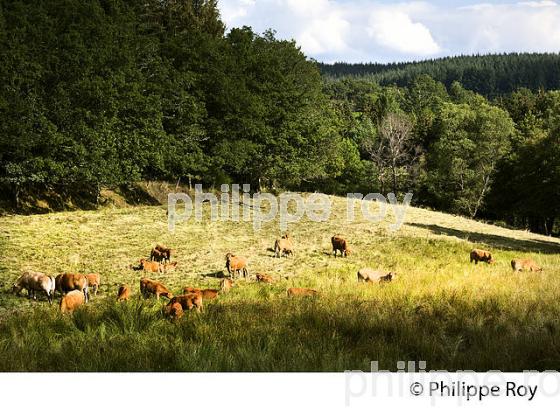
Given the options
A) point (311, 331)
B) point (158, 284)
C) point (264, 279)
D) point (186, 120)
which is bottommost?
point (264, 279)

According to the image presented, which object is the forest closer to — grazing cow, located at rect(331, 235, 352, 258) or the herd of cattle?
the herd of cattle

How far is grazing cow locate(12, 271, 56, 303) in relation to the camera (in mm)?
13680

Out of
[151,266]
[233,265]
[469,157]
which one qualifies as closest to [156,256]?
[151,266]

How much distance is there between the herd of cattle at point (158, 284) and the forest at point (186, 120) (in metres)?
13.9

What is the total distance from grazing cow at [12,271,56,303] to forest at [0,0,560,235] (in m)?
15.2

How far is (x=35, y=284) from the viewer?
1374 cm

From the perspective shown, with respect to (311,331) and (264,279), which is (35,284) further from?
(311,331)

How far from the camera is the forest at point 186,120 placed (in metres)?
27.9

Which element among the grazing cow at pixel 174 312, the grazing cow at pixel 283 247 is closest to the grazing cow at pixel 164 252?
the grazing cow at pixel 283 247

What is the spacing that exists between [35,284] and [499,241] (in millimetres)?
26698

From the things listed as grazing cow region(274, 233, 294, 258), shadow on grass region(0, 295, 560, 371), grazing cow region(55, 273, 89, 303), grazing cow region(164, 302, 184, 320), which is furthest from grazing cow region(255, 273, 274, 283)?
shadow on grass region(0, 295, 560, 371)

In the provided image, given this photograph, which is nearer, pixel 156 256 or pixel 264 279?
pixel 264 279

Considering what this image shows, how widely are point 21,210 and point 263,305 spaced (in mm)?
27279
